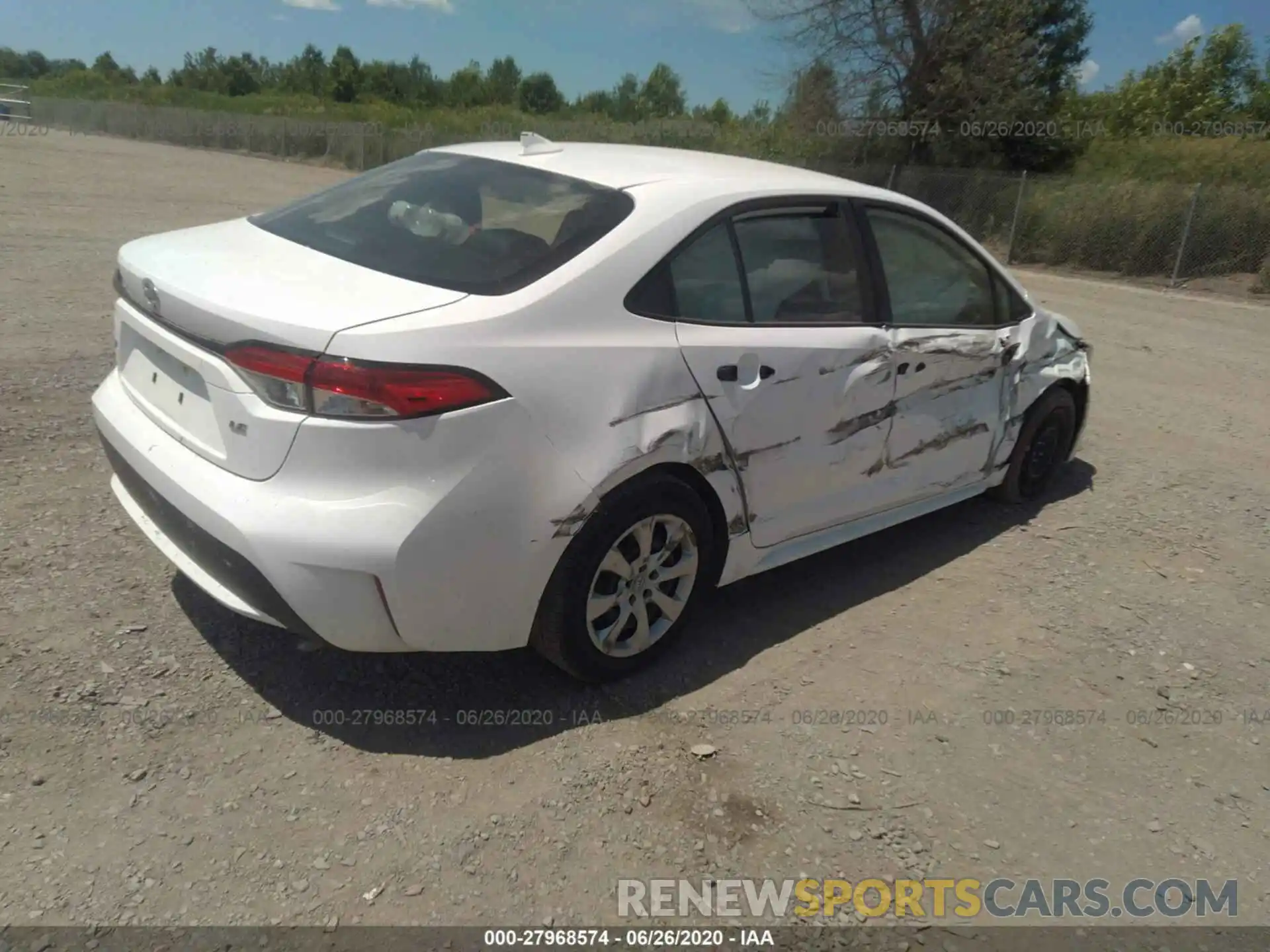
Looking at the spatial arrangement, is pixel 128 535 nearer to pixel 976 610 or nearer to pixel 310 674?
pixel 310 674

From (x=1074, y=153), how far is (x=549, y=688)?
2783cm

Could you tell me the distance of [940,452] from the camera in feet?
14.0

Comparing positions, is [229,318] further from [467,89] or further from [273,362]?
[467,89]

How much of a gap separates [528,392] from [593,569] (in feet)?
Result: 1.98

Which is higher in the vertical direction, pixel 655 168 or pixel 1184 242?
pixel 655 168

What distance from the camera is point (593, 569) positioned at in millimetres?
2949

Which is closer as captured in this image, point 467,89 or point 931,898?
point 931,898

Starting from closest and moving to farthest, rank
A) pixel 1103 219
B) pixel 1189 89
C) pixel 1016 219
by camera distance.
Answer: pixel 1103 219 < pixel 1016 219 < pixel 1189 89

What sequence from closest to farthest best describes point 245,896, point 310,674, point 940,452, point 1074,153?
point 245,896 < point 310,674 < point 940,452 < point 1074,153

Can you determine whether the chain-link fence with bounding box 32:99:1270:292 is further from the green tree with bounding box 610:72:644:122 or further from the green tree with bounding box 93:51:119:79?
the green tree with bounding box 93:51:119:79

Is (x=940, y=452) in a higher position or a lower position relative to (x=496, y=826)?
higher

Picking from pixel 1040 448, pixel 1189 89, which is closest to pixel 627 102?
pixel 1189 89

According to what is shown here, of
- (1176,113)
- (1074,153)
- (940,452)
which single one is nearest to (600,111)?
(1176,113)

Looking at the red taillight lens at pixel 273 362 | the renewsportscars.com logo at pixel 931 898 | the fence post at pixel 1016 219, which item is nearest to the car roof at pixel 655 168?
the red taillight lens at pixel 273 362
